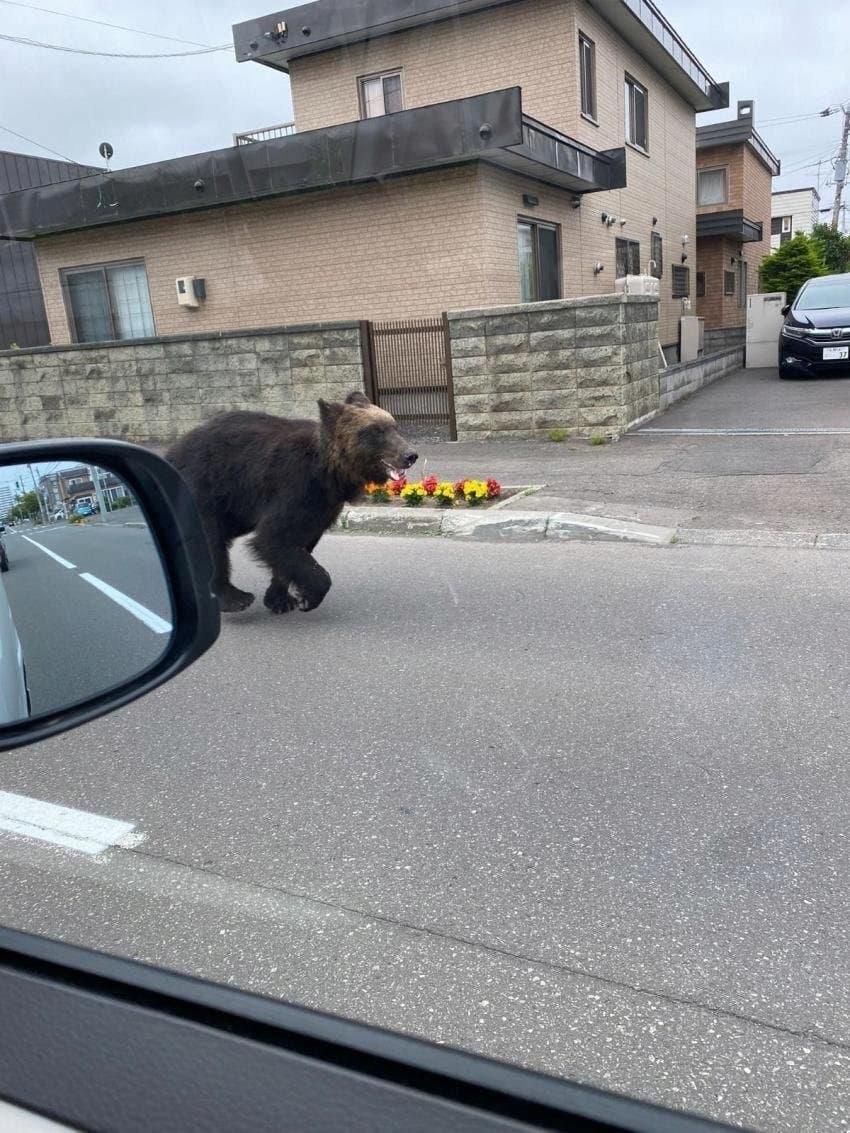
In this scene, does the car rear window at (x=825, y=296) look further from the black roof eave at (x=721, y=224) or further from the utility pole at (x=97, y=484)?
the utility pole at (x=97, y=484)

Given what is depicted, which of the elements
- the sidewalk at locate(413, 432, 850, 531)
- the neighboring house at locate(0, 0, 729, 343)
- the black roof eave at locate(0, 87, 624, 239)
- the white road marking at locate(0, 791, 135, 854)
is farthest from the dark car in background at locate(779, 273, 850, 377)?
the white road marking at locate(0, 791, 135, 854)

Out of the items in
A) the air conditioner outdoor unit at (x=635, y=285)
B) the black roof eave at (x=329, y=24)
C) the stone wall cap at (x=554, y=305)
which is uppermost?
the black roof eave at (x=329, y=24)

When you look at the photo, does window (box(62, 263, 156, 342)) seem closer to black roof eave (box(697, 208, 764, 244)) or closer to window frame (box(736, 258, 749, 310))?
black roof eave (box(697, 208, 764, 244))

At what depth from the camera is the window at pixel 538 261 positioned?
15695 millimetres

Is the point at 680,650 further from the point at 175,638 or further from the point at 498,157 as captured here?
the point at 498,157

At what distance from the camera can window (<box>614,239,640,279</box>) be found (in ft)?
64.4

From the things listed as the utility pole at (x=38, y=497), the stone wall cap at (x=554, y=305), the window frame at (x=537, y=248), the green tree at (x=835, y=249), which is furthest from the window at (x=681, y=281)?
the utility pole at (x=38, y=497)

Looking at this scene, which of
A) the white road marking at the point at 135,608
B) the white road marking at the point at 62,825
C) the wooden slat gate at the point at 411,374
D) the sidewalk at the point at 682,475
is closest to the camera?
the white road marking at the point at 135,608

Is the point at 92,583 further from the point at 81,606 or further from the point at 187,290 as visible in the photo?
the point at 187,290

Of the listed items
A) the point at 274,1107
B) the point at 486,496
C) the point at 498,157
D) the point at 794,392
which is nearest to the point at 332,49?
the point at 498,157

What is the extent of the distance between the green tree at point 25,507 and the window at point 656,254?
21.4 meters

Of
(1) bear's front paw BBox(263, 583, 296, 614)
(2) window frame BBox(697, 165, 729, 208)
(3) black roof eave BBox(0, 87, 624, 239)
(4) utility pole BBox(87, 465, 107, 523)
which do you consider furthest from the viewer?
(2) window frame BBox(697, 165, 729, 208)

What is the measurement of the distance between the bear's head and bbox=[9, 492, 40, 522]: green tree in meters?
4.09

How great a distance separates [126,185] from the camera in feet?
52.2
